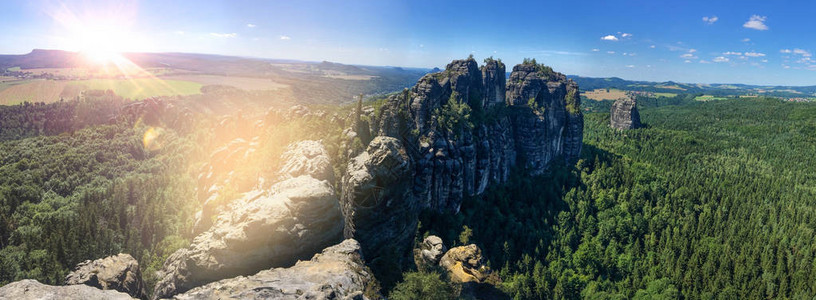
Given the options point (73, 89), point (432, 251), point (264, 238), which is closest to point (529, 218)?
point (432, 251)

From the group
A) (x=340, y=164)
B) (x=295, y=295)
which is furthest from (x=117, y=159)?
(x=295, y=295)

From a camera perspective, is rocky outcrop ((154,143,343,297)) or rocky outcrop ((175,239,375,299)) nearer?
rocky outcrop ((175,239,375,299))

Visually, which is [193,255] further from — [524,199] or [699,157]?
[699,157]

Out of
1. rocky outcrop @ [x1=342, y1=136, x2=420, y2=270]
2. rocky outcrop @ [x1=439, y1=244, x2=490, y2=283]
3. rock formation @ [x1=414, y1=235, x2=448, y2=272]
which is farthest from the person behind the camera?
rock formation @ [x1=414, y1=235, x2=448, y2=272]

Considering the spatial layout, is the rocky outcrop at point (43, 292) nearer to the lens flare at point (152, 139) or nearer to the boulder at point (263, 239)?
the boulder at point (263, 239)

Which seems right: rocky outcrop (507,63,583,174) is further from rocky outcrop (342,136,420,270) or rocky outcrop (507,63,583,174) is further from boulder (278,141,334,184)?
rocky outcrop (342,136,420,270)

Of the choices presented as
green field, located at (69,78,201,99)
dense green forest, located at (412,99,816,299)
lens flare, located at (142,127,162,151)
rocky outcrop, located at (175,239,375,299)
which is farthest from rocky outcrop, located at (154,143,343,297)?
green field, located at (69,78,201,99)
